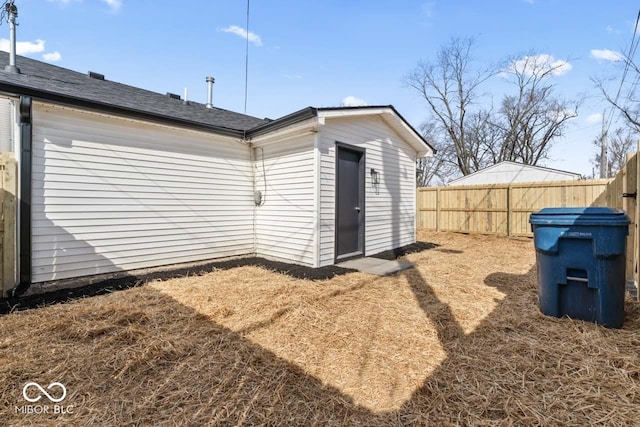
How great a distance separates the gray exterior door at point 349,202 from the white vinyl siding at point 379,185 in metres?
0.16

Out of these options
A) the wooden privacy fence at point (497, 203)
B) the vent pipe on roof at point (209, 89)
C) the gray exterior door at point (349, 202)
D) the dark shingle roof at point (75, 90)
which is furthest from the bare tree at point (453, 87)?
the dark shingle roof at point (75, 90)

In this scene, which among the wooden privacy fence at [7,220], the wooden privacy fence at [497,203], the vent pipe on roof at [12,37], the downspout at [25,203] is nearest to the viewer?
the wooden privacy fence at [7,220]

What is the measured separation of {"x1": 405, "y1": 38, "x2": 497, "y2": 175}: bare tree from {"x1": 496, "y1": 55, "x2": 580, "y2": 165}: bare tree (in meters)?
2.55

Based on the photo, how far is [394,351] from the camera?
2393 mm

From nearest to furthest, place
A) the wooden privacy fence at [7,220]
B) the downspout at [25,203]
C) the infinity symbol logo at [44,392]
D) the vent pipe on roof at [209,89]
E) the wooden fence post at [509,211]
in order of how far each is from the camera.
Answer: the infinity symbol logo at [44,392], the wooden privacy fence at [7,220], the downspout at [25,203], the vent pipe on roof at [209,89], the wooden fence post at [509,211]

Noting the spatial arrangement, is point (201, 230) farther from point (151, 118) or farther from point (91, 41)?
point (91, 41)

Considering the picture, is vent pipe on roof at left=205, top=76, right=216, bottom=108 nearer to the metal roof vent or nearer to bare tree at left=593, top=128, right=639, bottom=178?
the metal roof vent

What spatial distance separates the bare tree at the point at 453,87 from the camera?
71.9 ft

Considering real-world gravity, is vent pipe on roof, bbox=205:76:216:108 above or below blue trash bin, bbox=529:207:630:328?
above

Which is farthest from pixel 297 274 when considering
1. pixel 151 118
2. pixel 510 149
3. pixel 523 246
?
pixel 510 149

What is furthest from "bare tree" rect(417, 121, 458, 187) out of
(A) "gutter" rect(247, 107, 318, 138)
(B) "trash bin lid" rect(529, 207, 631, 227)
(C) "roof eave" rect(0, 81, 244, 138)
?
(B) "trash bin lid" rect(529, 207, 631, 227)

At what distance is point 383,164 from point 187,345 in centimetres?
572

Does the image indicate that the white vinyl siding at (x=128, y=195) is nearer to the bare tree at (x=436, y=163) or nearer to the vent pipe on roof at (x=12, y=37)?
the vent pipe on roof at (x=12, y=37)

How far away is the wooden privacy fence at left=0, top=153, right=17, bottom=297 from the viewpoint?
11.7 feet
